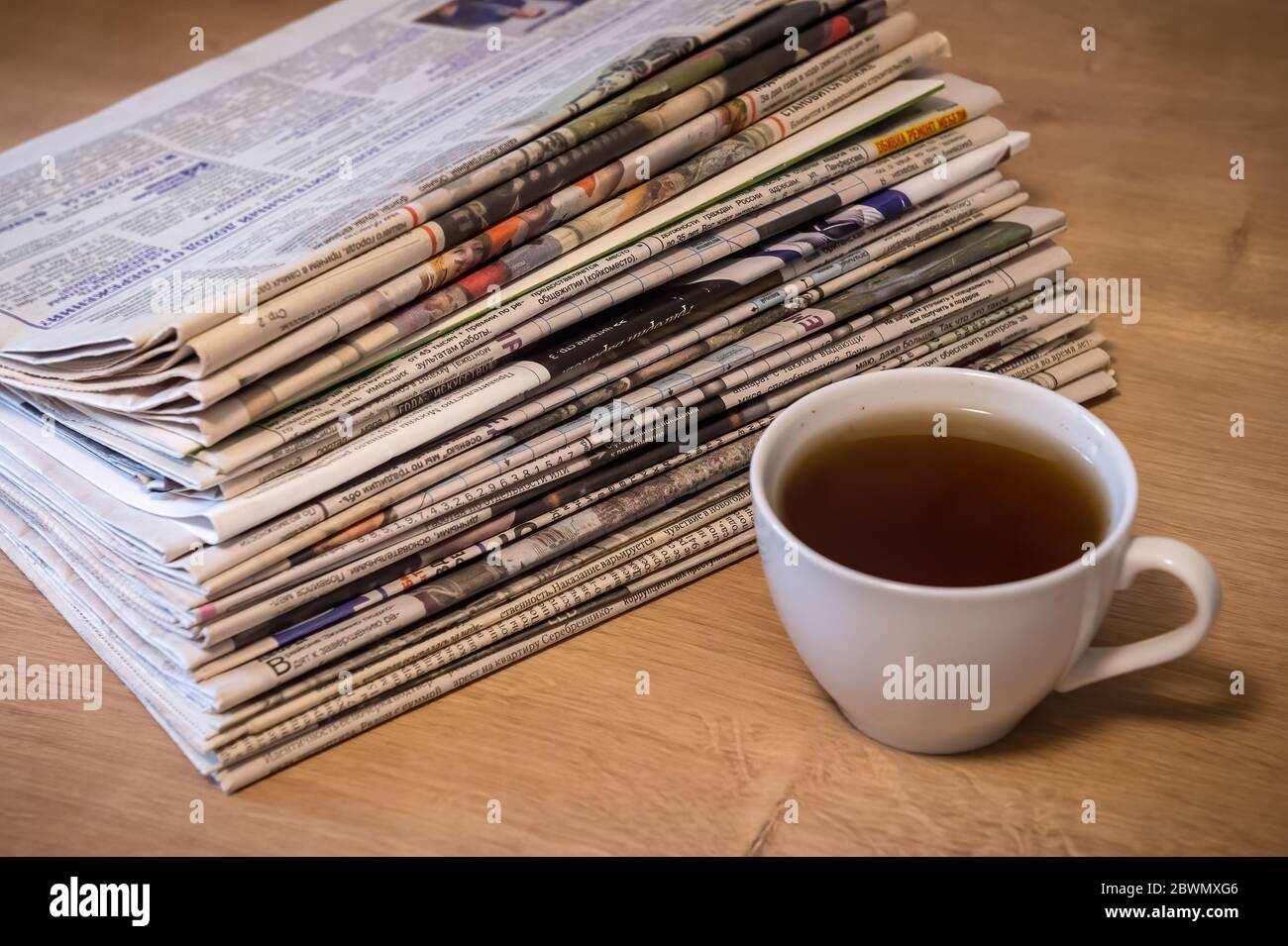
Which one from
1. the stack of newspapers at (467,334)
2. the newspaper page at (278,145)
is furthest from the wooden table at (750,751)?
the newspaper page at (278,145)

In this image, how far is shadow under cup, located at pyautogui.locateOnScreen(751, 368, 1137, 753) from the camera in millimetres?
471

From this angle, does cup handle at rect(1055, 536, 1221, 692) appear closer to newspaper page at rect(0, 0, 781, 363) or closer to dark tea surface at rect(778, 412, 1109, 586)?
dark tea surface at rect(778, 412, 1109, 586)

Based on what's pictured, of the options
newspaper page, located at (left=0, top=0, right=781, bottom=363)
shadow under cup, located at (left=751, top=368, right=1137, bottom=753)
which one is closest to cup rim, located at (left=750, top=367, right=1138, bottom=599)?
shadow under cup, located at (left=751, top=368, right=1137, bottom=753)

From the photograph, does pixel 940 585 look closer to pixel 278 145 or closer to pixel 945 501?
pixel 945 501

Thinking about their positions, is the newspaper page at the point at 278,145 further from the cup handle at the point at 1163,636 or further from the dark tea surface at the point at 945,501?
the cup handle at the point at 1163,636

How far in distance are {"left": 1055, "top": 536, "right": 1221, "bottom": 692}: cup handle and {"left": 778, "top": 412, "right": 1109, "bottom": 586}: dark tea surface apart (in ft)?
0.07

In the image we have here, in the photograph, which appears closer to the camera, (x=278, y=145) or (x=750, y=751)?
(x=750, y=751)

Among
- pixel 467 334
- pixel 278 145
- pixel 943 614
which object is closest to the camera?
pixel 943 614

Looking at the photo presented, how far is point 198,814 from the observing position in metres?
0.53

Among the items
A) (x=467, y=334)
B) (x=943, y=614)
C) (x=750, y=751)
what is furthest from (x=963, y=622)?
(x=467, y=334)

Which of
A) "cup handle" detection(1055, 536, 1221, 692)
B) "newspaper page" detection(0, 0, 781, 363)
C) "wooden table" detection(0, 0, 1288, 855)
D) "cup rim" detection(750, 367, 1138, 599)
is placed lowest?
"wooden table" detection(0, 0, 1288, 855)

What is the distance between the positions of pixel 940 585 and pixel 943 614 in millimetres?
45

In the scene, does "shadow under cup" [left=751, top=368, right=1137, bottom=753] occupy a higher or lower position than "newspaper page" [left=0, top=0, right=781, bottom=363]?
lower

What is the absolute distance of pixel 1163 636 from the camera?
1.71 feet
